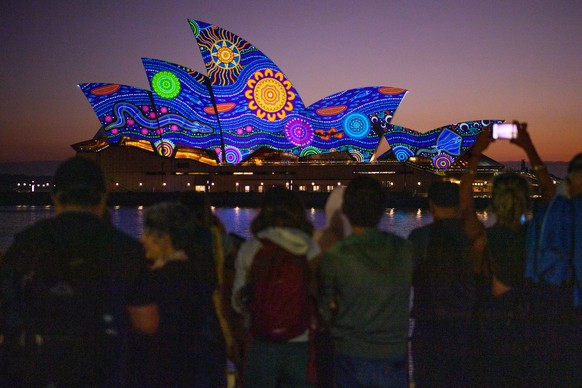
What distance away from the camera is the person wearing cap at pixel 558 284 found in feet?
7.97

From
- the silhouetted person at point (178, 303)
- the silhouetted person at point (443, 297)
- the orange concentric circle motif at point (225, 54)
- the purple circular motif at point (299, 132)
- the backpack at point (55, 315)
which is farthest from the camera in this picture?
the purple circular motif at point (299, 132)

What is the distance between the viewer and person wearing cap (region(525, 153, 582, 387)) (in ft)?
7.97

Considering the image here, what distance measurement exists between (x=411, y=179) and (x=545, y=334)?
49.0m

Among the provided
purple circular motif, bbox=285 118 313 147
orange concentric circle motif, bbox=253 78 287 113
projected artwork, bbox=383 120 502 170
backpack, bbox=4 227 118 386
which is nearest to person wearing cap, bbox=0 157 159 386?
backpack, bbox=4 227 118 386

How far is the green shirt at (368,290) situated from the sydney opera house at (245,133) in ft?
129

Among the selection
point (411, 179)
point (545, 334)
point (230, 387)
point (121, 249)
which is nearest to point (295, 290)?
point (121, 249)

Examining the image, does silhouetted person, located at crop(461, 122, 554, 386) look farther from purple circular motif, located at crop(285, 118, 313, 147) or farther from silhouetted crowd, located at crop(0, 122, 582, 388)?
purple circular motif, located at crop(285, 118, 313, 147)

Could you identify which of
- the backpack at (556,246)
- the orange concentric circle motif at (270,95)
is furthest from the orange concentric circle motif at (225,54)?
the backpack at (556,246)

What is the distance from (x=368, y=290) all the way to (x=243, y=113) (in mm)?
42108

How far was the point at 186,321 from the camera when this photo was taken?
88.1 inches

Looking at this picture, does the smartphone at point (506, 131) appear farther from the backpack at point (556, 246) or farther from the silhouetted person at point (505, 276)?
the backpack at point (556, 246)

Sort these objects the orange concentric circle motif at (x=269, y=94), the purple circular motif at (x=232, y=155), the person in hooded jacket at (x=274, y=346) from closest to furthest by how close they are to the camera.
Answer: the person in hooded jacket at (x=274, y=346) → the orange concentric circle motif at (x=269, y=94) → the purple circular motif at (x=232, y=155)

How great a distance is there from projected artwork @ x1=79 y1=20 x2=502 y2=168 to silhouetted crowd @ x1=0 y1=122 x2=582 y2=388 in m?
39.1

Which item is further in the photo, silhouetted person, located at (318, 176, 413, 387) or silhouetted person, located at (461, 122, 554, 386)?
silhouetted person, located at (461, 122, 554, 386)
